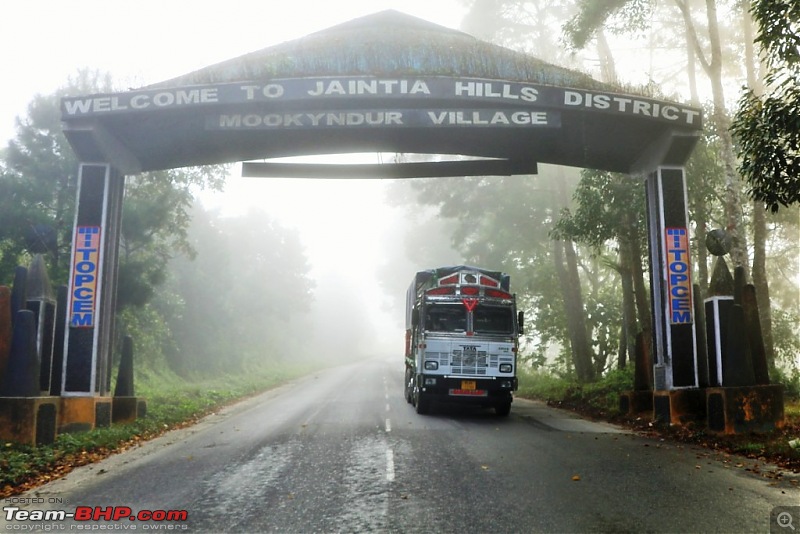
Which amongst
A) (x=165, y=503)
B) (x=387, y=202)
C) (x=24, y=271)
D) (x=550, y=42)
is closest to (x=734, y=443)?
(x=165, y=503)

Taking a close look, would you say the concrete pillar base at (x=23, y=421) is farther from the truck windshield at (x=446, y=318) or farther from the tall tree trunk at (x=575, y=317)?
the tall tree trunk at (x=575, y=317)

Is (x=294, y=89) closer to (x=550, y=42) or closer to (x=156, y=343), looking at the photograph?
(x=550, y=42)

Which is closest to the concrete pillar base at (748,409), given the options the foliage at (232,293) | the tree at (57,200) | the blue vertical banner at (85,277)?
the blue vertical banner at (85,277)

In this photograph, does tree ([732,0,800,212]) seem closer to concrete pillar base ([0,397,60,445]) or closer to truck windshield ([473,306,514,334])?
truck windshield ([473,306,514,334])

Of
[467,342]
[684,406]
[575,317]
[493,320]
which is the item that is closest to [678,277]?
[684,406]

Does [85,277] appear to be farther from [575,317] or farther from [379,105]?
[575,317]

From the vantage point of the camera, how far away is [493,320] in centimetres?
1750

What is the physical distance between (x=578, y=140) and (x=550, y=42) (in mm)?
15940

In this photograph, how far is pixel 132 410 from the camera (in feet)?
49.4

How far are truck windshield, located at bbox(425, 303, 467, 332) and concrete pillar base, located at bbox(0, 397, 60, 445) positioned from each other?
9.44m

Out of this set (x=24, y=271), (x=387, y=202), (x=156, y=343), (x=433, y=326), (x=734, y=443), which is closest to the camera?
(x=734, y=443)

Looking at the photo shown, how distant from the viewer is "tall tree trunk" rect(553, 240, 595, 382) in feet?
81.9

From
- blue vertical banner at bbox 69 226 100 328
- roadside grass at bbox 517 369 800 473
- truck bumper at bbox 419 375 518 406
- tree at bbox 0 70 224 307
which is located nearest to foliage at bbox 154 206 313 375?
tree at bbox 0 70 224 307

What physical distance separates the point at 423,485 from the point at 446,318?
9278 mm
